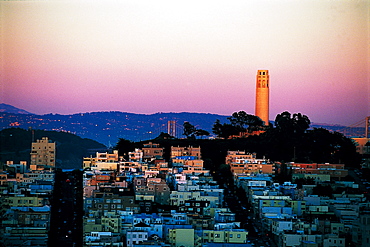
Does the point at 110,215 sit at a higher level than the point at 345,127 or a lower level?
lower

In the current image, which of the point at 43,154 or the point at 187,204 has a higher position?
the point at 43,154

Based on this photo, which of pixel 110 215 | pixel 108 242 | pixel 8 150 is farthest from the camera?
pixel 8 150

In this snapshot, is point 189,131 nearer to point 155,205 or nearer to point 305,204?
point 305,204

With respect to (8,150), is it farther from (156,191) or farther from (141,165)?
(156,191)

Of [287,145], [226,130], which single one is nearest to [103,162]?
[287,145]

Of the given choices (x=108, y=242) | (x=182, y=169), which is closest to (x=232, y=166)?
(x=182, y=169)

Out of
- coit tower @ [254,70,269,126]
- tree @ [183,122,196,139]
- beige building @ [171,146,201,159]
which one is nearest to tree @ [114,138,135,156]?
beige building @ [171,146,201,159]
